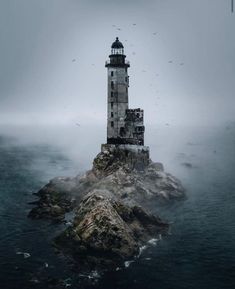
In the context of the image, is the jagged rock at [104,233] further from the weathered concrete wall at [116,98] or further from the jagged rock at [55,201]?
the weathered concrete wall at [116,98]

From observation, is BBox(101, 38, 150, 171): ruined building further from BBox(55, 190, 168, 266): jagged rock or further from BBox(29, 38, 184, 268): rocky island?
BBox(55, 190, 168, 266): jagged rock

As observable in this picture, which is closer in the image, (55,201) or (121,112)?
(55,201)

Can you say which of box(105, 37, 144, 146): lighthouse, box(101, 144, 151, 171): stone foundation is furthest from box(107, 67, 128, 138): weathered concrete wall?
box(101, 144, 151, 171): stone foundation

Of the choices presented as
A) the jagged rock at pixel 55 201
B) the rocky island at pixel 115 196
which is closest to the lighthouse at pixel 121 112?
the rocky island at pixel 115 196

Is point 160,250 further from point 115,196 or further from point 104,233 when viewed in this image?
point 115,196

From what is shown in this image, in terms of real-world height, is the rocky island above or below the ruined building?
below

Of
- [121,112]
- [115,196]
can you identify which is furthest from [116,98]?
[115,196]

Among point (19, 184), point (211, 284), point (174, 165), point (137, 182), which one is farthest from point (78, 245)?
point (174, 165)
